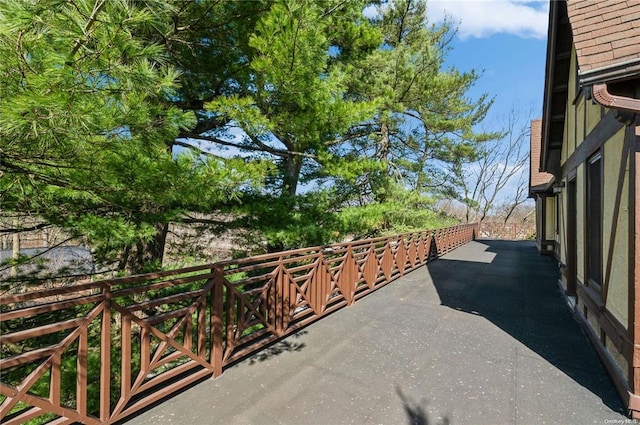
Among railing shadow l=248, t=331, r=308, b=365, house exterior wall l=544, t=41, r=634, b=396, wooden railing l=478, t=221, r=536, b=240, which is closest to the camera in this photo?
house exterior wall l=544, t=41, r=634, b=396

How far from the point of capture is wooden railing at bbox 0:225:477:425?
77.9 inches

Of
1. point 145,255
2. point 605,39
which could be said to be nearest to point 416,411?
point 605,39

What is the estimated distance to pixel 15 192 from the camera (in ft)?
10.9

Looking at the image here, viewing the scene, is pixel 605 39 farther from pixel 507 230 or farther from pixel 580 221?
pixel 507 230

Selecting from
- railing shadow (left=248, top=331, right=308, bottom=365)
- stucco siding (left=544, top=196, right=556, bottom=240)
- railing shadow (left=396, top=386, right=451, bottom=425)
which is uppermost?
stucco siding (left=544, top=196, right=556, bottom=240)

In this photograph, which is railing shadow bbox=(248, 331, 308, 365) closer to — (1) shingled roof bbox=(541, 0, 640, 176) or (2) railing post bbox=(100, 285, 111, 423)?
(2) railing post bbox=(100, 285, 111, 423)

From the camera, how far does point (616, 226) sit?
10.1 feet

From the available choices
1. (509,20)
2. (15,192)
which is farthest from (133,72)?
(509,20)

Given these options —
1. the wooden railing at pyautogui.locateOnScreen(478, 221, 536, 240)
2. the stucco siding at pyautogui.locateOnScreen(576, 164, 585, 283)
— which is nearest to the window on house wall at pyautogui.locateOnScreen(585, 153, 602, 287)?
the stucco siding at pyautogui.locateOnScreen(576, 164, 585, 283)

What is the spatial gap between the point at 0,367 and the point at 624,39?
5.30 m

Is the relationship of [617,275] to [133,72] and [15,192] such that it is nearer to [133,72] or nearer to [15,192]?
[133,72]

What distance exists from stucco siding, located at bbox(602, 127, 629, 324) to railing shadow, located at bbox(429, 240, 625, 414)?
0.68m

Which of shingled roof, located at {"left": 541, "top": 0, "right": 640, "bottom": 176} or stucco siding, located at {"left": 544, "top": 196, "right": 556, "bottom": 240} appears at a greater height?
shingled roof, located at {"left": 541, "top": 0, "right": 640, "bottom": 176}

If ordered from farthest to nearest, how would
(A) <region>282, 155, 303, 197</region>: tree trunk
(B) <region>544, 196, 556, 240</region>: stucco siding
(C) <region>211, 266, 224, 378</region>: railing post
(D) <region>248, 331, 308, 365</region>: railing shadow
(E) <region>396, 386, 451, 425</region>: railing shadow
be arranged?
(B) <region>544, 196, 556, 240</region>: stucco siding, (A) <region>282, 155, 303, 197</region>: tree trunk, (D) <region>248, 331, 308, 365</region>: railing shadow, (C) <region>211, 266, 224, 378</region>: railing post, (E) <region>396, 386, 451, 425</region>: railing shadow
